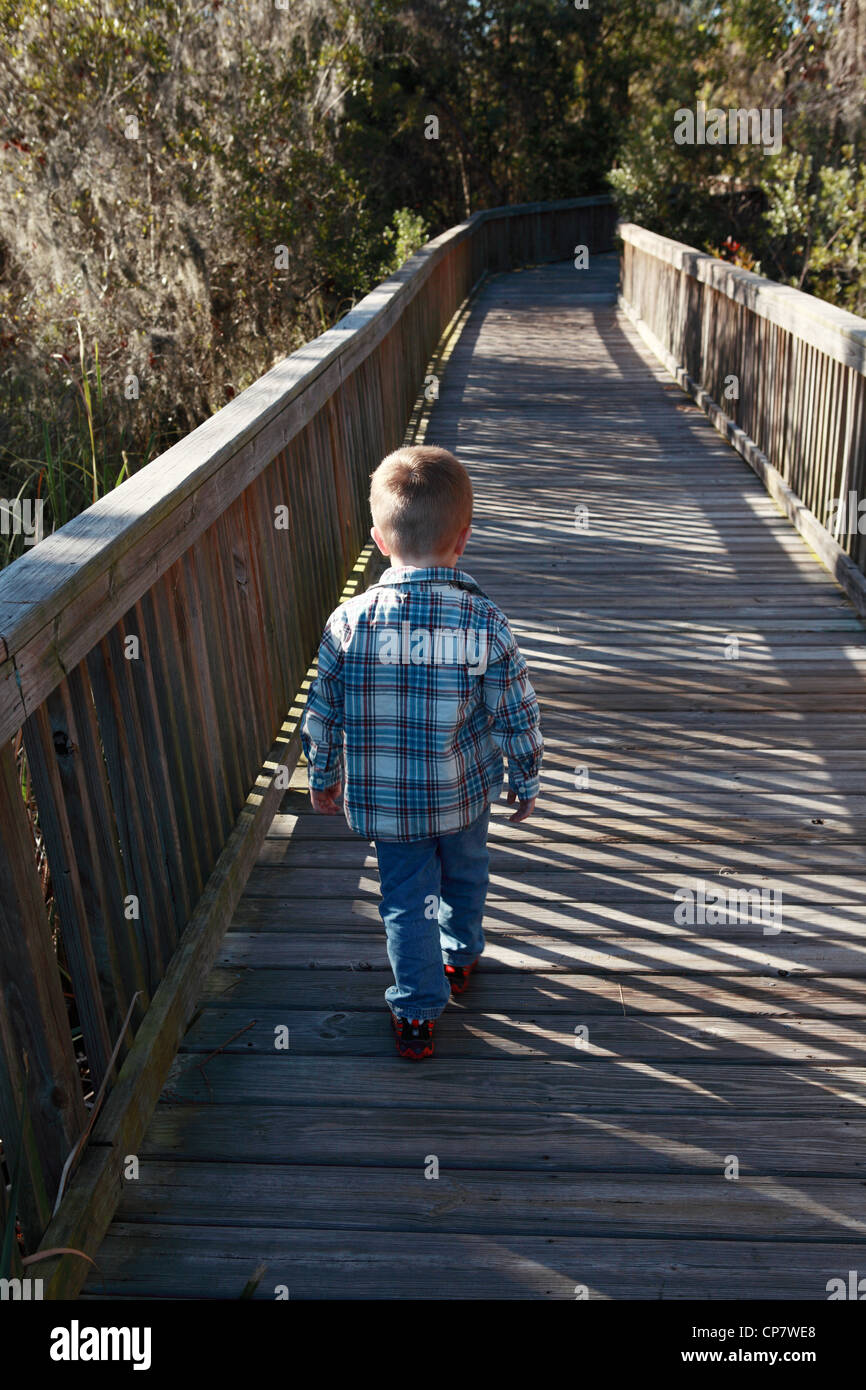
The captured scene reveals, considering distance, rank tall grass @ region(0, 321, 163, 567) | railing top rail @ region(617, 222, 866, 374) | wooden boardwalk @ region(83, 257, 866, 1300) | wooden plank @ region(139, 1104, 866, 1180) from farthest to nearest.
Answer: tall grass @ region(0, 321, 163, 567)
railing top rail @ region(617, 222, 866, 374)
wooden plank @ region(139, 1104, 866, 1180)
wooden boardwalk @ region(83, 257, 866, 1300)

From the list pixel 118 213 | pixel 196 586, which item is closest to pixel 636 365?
pixel 118 213

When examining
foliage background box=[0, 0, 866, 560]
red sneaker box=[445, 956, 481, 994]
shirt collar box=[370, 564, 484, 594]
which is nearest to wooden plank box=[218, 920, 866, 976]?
red sneaker box=[445, 956, 481, 994]

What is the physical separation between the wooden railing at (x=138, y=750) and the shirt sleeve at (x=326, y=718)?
0.30 m

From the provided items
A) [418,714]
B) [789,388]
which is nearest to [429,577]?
[418,714]

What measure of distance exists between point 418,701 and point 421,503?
371mm

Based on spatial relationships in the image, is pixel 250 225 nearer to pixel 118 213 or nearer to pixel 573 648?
pixel 118 213

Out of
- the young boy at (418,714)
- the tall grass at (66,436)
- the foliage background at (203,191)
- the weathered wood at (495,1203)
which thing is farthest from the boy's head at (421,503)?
the foliage background at (203,191)

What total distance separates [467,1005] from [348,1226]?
0.67 metres

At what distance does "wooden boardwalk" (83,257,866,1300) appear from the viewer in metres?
2.04

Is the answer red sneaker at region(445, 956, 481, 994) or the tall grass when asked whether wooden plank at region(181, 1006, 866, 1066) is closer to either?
red sneaker at region(445, 956, 481, 994)

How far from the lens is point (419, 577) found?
235cm

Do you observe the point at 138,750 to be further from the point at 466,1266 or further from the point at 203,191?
the point at 203,191

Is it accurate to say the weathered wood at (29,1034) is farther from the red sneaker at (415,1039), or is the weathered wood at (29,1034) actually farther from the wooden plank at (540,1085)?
the red sneaker at (415,1039)

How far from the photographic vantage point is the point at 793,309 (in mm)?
5812
